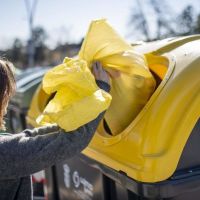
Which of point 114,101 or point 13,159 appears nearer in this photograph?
point 13,159

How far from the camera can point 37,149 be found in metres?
1.47

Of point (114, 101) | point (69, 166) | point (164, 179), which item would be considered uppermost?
point (114, 101)

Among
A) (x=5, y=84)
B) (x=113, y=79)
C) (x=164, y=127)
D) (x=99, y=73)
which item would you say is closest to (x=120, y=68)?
(x=113, y=79)

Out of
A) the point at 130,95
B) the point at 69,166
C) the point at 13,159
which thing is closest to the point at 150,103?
the point at 130,95

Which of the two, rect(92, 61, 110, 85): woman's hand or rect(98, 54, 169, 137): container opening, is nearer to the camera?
rect(92, 61, 110, 85): woman's hand

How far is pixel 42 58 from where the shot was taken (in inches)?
1706

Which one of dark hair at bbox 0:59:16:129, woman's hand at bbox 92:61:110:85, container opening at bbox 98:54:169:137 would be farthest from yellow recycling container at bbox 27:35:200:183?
dark hair at bbox 0:59:16:129

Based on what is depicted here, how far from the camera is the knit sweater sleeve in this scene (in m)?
1.46

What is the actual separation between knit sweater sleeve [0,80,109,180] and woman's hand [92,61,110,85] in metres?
0.22

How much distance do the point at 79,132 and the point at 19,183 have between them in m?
0.42

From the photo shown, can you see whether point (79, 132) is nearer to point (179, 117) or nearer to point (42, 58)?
point (179, 117)

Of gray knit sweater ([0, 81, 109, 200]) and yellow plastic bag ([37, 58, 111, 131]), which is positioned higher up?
yellow plastic bag ([37, 58, 111, 131])

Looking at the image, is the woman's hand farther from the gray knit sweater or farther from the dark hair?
the dark hair

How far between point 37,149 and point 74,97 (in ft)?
0.83
